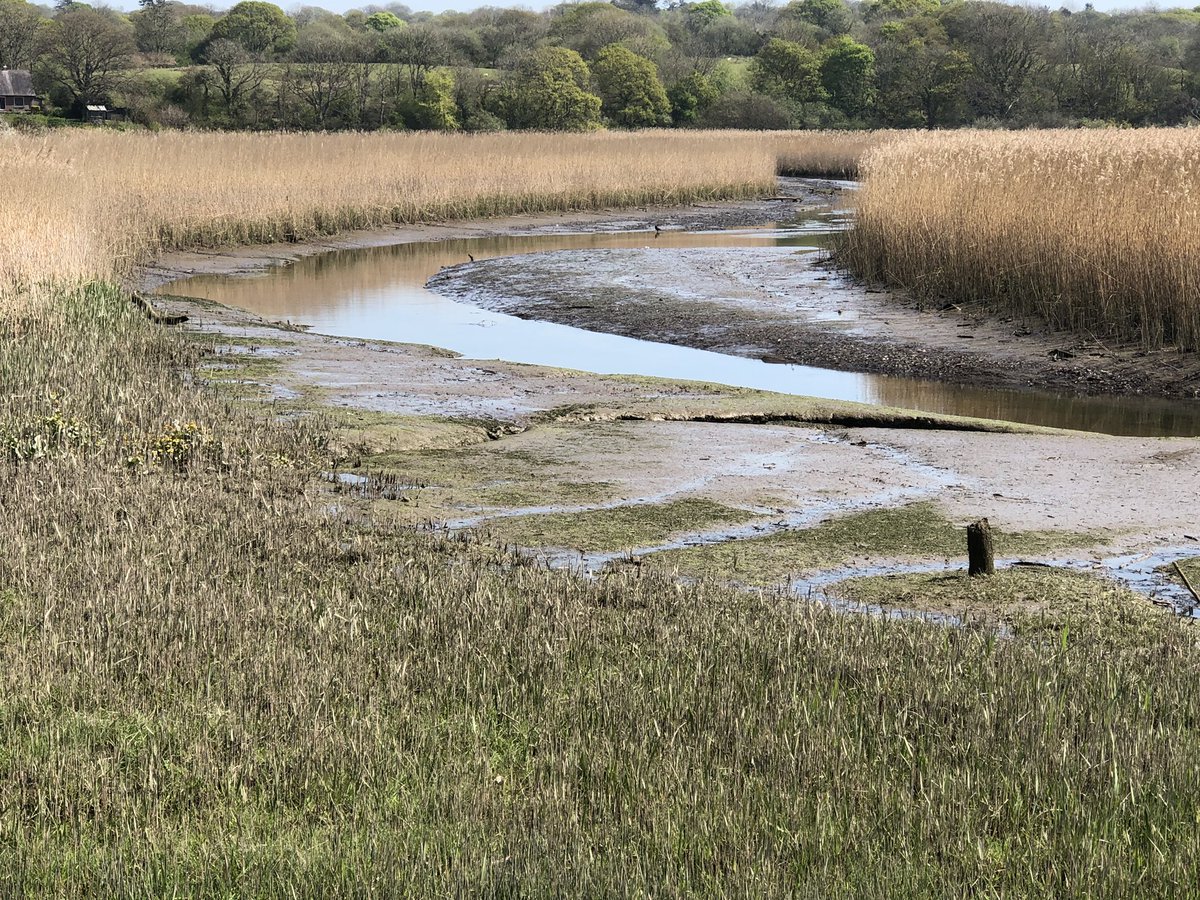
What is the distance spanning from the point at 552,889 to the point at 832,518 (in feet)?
16.0

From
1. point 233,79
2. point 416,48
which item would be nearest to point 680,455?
point 233,79

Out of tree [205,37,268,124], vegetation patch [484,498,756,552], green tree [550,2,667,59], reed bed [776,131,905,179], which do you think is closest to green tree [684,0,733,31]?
green tree [550,2,667,59]

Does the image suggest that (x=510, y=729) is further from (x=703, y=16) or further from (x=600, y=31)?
(x=703, y=16)

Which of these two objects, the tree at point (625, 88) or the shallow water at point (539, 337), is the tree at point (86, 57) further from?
the shallow water at point (539, 337)

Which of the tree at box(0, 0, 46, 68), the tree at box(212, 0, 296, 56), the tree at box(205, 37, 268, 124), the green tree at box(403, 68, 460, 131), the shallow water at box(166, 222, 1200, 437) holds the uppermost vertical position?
the tree at box(212, 0, 296, 56)

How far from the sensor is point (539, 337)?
1745 centimetres

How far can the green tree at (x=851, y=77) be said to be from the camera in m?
70.4

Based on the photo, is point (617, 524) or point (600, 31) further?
point (600, 31)

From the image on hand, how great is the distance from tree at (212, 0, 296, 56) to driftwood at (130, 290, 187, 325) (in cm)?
7198

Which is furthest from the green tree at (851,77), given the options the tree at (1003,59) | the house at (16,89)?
the house at (16,89)

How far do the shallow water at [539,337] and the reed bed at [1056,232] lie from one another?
1.67 m

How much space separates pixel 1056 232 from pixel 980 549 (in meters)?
9.68

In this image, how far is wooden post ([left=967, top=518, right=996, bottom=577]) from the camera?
6.89m

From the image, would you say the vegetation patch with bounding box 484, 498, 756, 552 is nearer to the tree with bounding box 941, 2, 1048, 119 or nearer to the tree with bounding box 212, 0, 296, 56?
the tree with bounding box 941, 2, 1048, 119
